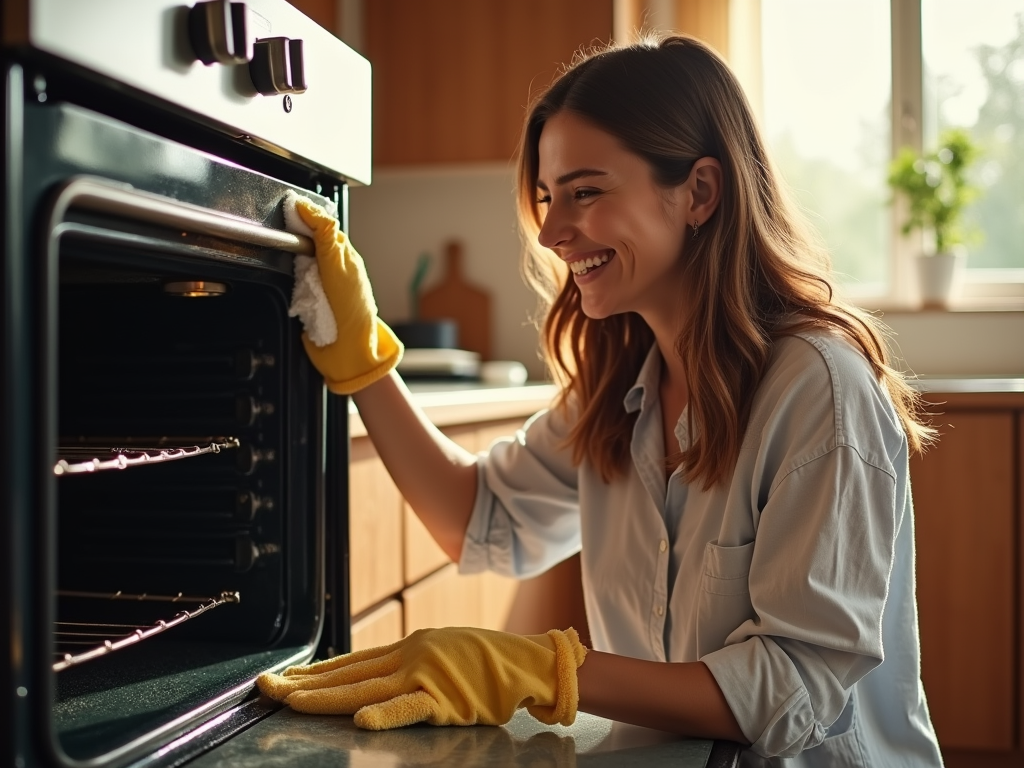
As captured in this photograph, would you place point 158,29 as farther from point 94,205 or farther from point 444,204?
point 444,204

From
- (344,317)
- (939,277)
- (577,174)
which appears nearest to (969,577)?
(939,277)

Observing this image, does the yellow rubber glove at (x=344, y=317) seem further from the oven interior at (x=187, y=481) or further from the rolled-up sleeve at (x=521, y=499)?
the rolled-up sleeve at (x=521, y=499)

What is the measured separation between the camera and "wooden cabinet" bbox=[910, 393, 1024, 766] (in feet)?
7.75

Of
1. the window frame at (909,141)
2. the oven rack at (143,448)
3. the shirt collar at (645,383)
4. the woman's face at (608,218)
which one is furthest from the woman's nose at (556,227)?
the window frame at (909,141)

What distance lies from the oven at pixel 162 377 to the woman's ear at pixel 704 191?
1.31 ft

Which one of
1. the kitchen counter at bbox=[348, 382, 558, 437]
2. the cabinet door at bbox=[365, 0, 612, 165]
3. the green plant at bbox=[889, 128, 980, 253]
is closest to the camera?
the kitchen counter at bbox=[348, 382, 558, 437]

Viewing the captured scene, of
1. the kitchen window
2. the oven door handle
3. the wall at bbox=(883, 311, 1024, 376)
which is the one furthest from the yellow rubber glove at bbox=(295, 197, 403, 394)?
the kitchen window

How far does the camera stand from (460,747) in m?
0.73

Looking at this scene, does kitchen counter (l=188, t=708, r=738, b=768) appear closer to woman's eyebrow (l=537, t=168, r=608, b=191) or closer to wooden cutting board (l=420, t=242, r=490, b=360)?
woman's eyebrow (l=537, t=168, r=608, b=191)

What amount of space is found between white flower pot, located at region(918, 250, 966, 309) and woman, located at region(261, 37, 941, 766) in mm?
1813

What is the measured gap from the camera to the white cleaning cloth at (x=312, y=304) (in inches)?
35.6

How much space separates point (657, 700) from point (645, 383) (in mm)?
521

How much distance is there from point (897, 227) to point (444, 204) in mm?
1318

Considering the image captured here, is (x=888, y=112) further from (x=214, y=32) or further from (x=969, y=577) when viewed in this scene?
(x=214, y=32)
